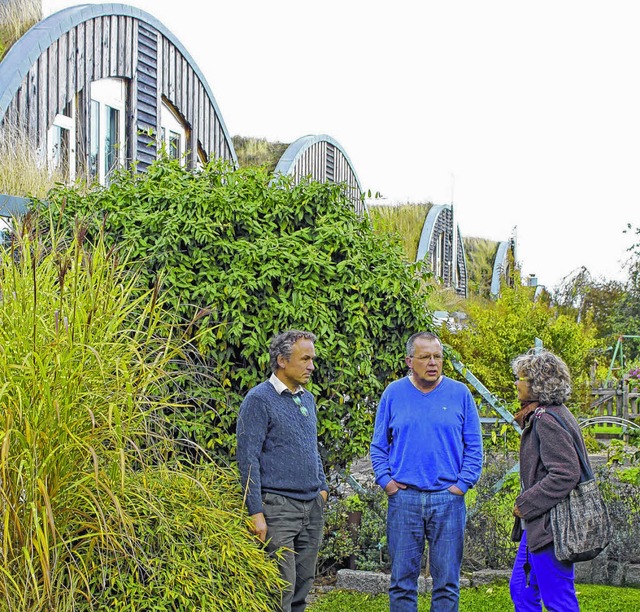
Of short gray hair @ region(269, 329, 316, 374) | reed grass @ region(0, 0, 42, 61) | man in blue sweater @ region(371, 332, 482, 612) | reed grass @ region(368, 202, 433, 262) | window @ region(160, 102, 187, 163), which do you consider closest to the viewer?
short gray hair @ region(269, 329, 316, 374)

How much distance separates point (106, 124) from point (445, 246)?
2193 centimetres

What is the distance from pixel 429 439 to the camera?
5238 millimetres

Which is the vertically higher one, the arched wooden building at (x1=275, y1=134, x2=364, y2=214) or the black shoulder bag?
the arched wooden building at (x1=275, y1=134, x2=364, y2=214)

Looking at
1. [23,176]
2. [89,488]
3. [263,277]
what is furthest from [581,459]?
[23,176]

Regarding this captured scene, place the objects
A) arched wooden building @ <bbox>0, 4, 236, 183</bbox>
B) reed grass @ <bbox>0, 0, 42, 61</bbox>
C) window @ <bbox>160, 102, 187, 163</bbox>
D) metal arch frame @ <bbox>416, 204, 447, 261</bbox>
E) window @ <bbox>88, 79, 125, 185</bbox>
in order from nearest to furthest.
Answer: arched wooden building @ <bbox>0, 4, 236, 183</bbox> → reed grass @ <bbox>0, 0, 42, 61</bbox> → window @ <bbox>88, 79, 125, 185</bbox> → window @ <bbox>160, 102, 187, 163</bbox> → metal arch frame @ <bbox>416, 204, 447, 261</bbox>

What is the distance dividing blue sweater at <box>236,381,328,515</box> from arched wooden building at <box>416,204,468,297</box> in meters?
23.0

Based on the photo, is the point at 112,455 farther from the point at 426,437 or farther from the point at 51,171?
the point at 51,171

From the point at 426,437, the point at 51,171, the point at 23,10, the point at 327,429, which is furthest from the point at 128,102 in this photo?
the point at 426,437

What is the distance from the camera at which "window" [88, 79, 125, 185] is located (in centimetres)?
1379

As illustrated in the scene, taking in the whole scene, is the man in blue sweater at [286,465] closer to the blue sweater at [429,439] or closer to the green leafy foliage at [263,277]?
the blue sweater at [429,439]

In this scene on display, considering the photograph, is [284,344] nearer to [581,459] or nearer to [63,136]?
[581,459]

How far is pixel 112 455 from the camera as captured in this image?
381 cm

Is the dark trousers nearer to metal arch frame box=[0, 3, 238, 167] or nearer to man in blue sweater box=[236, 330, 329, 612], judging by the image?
man in blue sweater box=[236, 330, 329, 612]

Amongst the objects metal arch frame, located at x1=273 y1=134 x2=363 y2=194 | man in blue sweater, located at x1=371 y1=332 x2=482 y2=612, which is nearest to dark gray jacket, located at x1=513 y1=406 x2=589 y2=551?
man in blue sweater, located at x1=371 y1=332 x2=482 y2=612
